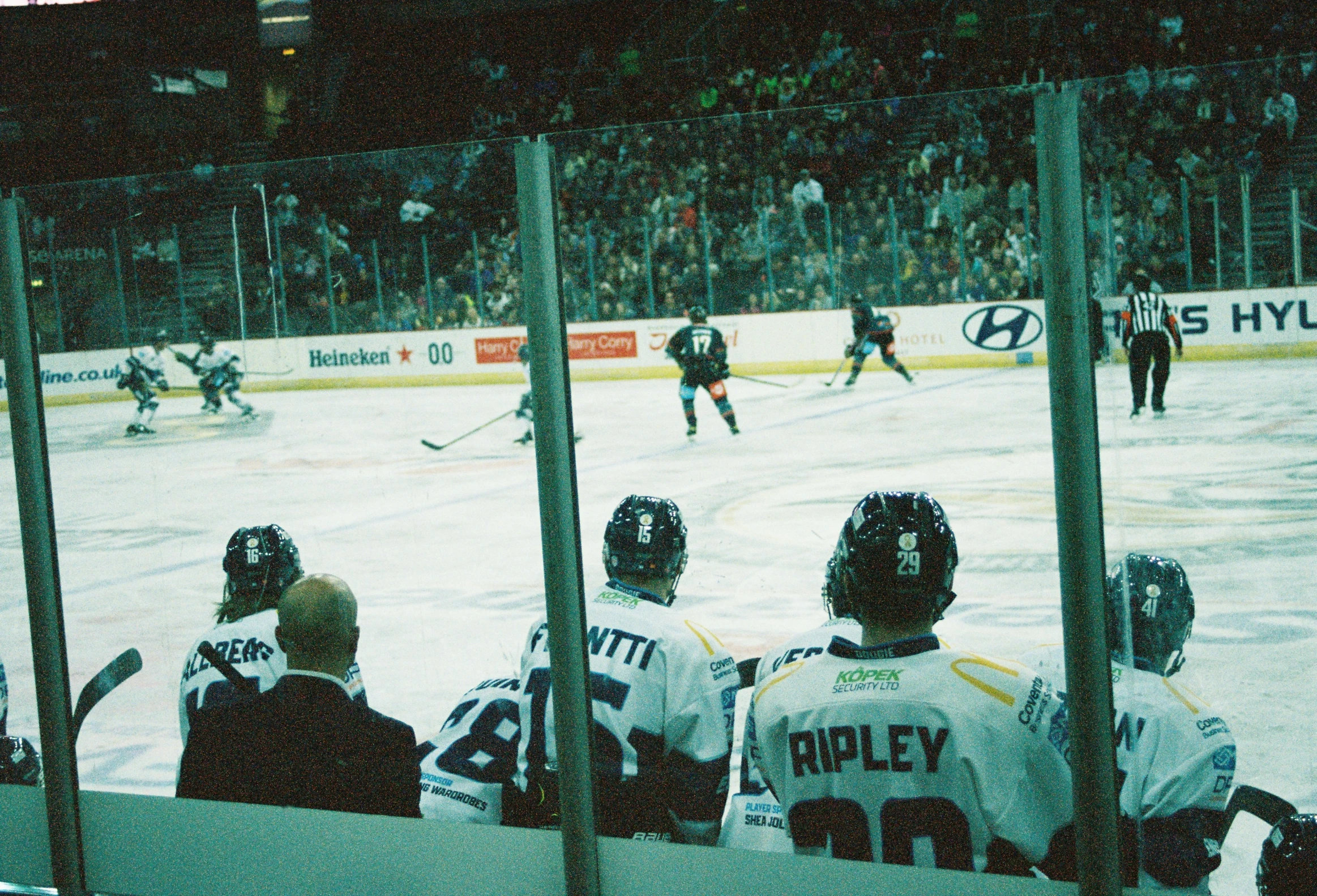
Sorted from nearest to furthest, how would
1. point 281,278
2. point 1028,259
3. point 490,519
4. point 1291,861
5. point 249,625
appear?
1. point 1291,861
2. point 1028,259
3. point 281,278
4. point 249,625
5. point 490,519

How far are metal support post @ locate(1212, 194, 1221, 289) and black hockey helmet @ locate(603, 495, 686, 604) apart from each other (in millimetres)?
1188

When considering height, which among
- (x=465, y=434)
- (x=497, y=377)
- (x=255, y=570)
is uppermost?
(x=497, y=377)

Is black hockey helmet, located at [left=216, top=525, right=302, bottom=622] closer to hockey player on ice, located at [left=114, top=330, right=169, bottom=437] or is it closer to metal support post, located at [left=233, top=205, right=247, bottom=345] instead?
hockey player on ice, located at [left=114, top=330, right=169, bottom=437]

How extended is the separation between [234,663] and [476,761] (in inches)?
24.5

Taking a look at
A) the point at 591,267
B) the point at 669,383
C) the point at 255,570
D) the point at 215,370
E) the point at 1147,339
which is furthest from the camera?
the point at 669,383

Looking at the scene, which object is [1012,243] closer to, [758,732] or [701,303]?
[701,303]

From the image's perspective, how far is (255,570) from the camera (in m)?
3.13

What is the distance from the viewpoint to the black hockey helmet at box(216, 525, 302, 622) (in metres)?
3.13

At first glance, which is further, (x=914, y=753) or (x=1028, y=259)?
(x=1028, y=259)

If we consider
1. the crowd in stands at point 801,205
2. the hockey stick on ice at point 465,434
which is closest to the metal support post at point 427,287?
the crowd in stands at point 801,205

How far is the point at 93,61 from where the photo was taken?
2256cm

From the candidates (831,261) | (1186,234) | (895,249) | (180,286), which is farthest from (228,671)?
(1186,234)

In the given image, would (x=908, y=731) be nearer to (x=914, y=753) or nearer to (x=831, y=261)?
(x=914, y=753)

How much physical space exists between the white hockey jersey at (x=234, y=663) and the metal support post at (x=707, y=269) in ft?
3.59
